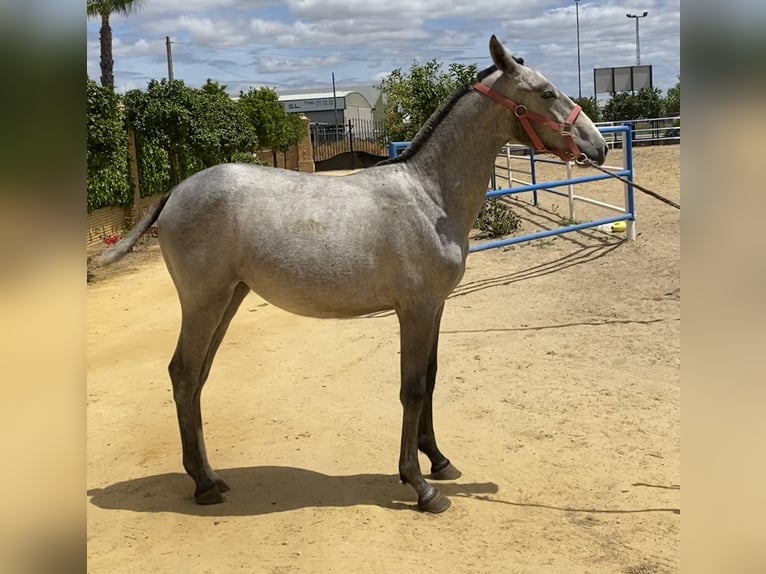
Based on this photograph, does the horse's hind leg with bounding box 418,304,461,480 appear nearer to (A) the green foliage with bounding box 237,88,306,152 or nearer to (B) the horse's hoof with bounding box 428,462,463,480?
(B) the horse's hoof with bounding box 428,462,463,480

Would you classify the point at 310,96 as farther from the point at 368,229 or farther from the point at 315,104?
the point at 368,229

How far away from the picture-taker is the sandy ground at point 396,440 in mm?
3020

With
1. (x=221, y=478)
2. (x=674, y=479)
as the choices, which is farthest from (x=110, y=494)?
(x=674, y=479)

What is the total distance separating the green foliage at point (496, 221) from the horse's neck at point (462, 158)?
7.14m

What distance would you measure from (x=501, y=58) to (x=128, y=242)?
209 cm

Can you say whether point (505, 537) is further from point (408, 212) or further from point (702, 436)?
point (702, 436)

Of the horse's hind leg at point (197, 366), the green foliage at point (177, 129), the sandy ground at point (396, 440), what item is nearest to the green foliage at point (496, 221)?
the sandy ground at point (396, 440)

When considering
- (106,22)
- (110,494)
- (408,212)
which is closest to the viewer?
(408,212)

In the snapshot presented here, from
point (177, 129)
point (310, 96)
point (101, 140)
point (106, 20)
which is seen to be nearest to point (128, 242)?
point (101, 140)

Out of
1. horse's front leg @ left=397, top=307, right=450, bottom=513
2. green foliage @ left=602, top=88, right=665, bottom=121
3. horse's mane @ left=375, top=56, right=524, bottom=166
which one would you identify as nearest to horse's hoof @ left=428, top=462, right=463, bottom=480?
horse's front leg @ left=397, top=307, right=450, bottom=513

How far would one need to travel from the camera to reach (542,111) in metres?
3.28

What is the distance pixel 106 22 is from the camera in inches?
667

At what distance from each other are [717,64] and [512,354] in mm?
5005

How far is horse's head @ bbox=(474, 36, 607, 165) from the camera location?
3.27 meters
